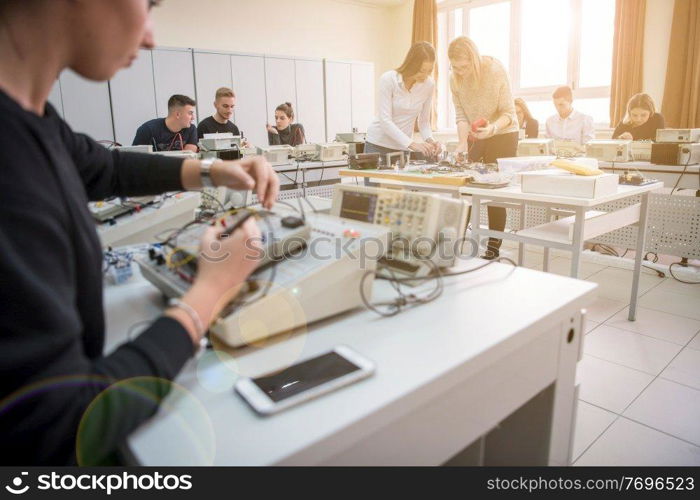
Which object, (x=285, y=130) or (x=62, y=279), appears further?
(x=285, y=130)

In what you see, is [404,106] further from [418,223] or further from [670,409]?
[418,223]

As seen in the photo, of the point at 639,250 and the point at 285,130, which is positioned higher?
the point at 285,130

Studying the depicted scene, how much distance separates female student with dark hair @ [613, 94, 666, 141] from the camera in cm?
457

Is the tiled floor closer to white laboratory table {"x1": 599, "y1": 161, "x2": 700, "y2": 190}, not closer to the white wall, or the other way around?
white laboratory table {"x1": 599, "y1": 161, "x2": 700, "y2": 190}

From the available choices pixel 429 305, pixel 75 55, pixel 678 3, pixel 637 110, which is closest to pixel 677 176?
pixel 637 110

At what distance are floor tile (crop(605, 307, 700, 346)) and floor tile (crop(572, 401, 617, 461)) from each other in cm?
86

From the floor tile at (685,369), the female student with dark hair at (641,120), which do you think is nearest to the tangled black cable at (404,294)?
the floor tile at (685,369)

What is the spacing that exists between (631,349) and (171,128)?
13.0ft

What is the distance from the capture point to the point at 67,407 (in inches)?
19.5

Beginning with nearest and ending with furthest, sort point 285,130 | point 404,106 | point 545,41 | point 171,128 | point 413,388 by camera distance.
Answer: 1. point 413,388
2. point 404,106
3. point 171,128
4. point 285,130
5. point 545,41

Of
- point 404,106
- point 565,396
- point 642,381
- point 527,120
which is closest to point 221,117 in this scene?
point 404,106

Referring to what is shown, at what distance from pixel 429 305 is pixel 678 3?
602 centimetres

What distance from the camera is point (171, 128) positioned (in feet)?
14.5

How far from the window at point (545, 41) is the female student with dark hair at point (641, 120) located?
1.39 meters
